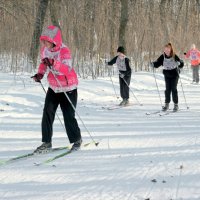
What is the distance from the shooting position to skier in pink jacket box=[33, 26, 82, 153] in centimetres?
593

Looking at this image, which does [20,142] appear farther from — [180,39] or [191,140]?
[180,39]

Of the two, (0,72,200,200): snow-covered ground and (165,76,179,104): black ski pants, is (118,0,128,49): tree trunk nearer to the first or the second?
(0,72,200,200): snow-covered ground

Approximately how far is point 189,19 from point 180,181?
68.6ft

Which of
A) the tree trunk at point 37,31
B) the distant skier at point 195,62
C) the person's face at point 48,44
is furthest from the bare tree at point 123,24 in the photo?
the person's face at point 48,44

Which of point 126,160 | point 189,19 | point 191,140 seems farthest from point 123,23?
point 126,160

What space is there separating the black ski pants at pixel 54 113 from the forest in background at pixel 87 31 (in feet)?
31.4

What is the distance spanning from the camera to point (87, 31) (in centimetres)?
1606

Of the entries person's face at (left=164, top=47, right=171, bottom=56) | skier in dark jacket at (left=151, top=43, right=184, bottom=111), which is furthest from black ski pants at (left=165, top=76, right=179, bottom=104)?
person's face at (left=164, top=47, right=171, bottom=56)

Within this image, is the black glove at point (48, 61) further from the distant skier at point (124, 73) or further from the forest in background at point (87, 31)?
the forest in background at point (87, 31)

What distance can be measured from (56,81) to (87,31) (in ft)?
33.6

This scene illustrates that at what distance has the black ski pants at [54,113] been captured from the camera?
242 inches

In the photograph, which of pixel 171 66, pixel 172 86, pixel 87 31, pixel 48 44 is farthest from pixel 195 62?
pixel 48 44

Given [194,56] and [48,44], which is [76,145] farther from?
[194,56]

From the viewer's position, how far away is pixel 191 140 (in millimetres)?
7016
